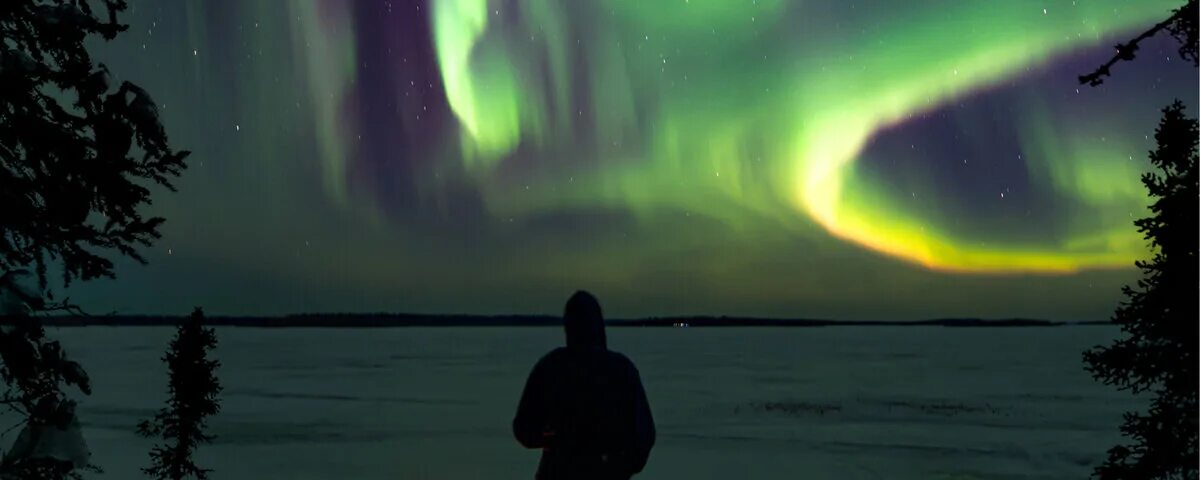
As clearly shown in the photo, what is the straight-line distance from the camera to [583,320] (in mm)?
5199

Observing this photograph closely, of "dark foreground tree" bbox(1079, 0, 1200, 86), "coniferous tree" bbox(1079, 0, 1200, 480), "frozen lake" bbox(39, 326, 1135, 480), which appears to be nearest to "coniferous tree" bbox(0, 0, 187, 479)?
"dark foreground tree" bbox(1079, 0, 1200, 86)

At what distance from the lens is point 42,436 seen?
5348 millimetres

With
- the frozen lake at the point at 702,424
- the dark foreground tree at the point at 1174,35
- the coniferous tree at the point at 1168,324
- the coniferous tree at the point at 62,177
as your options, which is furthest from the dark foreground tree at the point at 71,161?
the frozen lake at the point at 702,424

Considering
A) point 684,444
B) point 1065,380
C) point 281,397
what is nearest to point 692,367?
point 1065,380

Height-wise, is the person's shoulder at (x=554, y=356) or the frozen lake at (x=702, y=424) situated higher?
the person's shoulder at (x=554, y=356)

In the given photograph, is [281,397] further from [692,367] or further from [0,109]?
[0,109]

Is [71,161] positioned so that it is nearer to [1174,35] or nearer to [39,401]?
[39,401]

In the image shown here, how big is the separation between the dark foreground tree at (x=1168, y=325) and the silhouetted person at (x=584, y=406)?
655 centimetres

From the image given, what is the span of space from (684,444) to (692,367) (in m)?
67.0

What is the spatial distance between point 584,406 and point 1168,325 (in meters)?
7.82

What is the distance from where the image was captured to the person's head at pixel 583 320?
520cm

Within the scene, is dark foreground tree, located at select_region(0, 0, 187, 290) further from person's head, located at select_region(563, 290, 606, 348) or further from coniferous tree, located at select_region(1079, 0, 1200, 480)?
coniferous tree, located at select_region(1079, 0, 1200, 480)

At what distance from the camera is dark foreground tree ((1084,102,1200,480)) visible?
1005 cm

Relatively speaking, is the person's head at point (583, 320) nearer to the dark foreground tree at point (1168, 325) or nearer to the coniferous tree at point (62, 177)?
the coniferous tree at point (62, 177)
